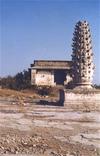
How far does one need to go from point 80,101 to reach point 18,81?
17638 mm

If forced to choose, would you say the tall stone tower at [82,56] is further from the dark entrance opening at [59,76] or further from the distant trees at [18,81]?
the dark entrance opening at [59,76]

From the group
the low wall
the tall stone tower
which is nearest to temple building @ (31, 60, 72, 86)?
the tall stone tower

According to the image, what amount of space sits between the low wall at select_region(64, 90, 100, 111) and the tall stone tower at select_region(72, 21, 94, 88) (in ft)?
4.41

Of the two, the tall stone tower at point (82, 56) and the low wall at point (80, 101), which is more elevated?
the tall stone tower at point (82, 56)

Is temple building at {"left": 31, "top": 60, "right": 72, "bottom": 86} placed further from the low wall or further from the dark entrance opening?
the low wall

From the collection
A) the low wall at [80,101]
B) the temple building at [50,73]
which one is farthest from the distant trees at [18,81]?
the low wall at [80,101]

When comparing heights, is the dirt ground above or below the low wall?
below

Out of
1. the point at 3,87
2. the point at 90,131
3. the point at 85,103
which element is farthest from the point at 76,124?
the point at 3,87

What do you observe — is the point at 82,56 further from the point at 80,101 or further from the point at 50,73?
the point at 50,73

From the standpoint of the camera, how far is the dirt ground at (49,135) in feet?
32.9

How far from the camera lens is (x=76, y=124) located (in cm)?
1517

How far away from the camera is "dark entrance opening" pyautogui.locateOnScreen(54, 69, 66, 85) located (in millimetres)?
40344

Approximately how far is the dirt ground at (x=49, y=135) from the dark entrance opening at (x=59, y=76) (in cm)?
2257

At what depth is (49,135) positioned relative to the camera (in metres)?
12.3
